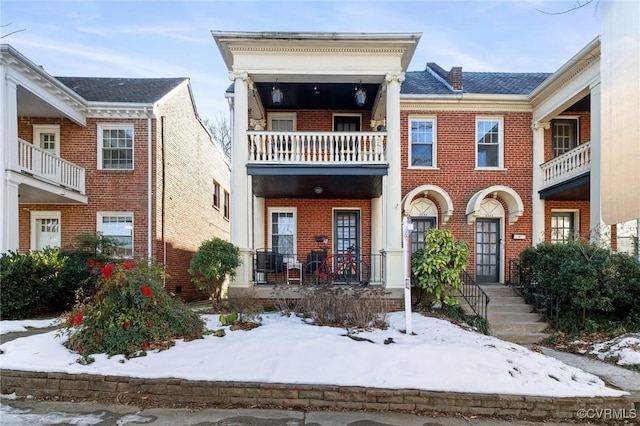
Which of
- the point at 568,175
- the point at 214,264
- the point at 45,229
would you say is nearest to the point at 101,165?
the point at 45,229

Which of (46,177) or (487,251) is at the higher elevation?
(46,177)

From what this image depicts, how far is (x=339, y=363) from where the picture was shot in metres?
5.21

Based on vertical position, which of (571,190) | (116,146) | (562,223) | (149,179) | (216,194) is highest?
(116,146)

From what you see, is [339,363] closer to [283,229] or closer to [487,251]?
[283,229]

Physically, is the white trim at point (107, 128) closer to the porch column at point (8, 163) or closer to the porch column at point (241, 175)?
the porch column at point (8, 163)

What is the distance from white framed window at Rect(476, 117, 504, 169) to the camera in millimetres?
12320

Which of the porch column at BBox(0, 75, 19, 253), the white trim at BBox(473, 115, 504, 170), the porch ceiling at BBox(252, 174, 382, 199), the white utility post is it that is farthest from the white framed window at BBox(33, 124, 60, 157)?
the white trim at BBox(473, 115, 504, 170)

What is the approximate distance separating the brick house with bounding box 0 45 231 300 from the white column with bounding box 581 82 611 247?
1267cm

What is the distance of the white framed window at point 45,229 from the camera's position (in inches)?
496

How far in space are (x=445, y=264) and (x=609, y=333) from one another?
3426 millimetres

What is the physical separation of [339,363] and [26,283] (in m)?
7.89

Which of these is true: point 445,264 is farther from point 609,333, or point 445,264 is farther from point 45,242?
point 45,242

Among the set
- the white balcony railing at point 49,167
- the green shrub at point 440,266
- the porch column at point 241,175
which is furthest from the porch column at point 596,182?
the white balcony railing at point 49,167

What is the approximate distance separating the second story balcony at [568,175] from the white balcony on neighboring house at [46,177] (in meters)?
14.6
